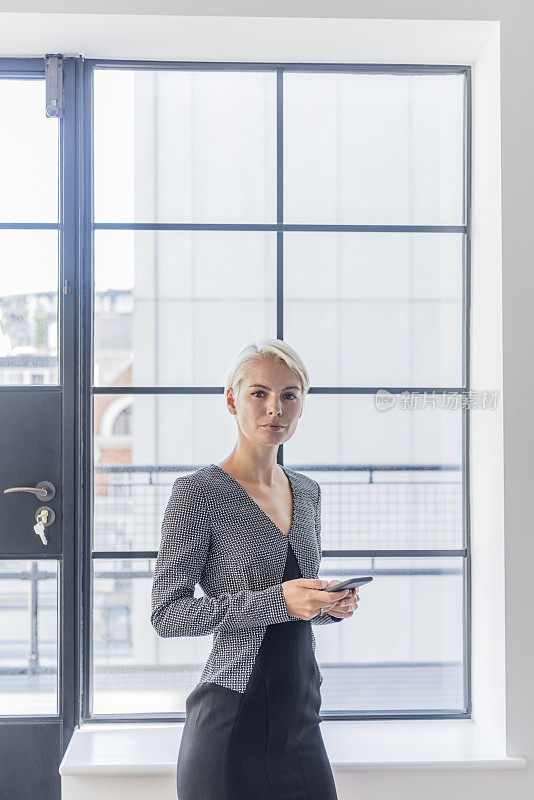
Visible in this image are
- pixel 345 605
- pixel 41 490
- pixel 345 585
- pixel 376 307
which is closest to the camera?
pixel 345 585

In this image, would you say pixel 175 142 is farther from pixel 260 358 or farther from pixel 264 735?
pixel 264 735

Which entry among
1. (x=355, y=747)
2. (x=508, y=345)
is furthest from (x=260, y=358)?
(x=355, y=747)

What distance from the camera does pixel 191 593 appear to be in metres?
1.44

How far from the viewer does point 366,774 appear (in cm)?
174

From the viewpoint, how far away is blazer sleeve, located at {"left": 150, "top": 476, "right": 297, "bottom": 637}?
1376mm

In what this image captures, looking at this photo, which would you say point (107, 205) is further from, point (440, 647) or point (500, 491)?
point (440, 647)

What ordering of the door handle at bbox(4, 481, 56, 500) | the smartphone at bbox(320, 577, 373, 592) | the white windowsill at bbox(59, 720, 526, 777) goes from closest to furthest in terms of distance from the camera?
1. the smartphone at bbox(320, 577, 373, 592)
2. the white windowsill at bbox(59, 720, 526, 777)
3. the door handle at bbox(4, 481, 56, 500)

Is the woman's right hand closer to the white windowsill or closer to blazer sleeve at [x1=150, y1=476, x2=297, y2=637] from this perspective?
blazer sleeve at [x1=150, y1=476, x2=297, y2=637]

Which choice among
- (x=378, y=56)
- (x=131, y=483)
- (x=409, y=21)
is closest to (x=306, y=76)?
(x=378, y=56)

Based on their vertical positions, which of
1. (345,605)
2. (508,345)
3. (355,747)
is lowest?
(355,747)

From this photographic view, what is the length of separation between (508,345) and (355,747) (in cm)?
117

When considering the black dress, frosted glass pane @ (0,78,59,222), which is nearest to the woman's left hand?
the black dress

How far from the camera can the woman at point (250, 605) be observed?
1393mm

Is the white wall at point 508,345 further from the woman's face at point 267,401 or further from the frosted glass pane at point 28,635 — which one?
the frosted glass pane at point 28,635
